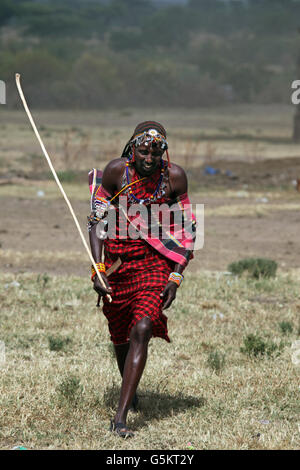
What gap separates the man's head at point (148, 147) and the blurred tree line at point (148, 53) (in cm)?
5014

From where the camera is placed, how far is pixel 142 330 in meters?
4.67

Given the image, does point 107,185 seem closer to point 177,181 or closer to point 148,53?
point 177,181

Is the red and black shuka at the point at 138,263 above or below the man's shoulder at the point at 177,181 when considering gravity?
below

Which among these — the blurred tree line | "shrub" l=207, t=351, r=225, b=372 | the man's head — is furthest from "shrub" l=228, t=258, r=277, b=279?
the blurred tree line

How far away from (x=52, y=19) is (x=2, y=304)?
107 meters

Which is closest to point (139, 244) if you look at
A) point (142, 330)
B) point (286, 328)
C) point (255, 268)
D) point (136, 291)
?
point (136, 291)

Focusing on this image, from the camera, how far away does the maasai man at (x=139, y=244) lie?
4.89 m

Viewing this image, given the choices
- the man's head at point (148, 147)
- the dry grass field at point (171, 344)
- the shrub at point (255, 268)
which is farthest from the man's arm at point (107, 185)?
the shrub at point (255, 268)

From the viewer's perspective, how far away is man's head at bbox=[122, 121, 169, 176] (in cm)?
490

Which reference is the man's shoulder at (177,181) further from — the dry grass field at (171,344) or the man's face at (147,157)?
the dry grass field at (171,344)

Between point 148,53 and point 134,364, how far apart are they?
10711cm

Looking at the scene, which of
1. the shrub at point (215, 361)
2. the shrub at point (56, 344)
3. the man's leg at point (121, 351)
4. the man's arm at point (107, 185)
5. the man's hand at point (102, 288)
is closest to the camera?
the man's hand at point (102, 288)

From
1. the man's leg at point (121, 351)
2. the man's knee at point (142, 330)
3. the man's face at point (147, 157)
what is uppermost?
the man's face at point (147, 157)
